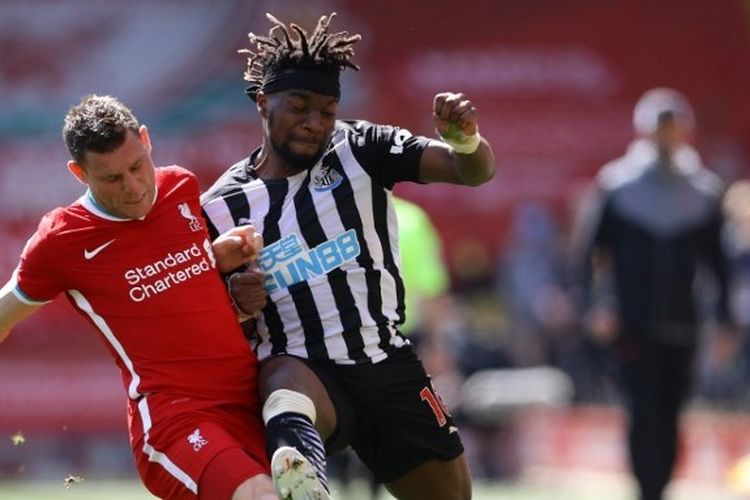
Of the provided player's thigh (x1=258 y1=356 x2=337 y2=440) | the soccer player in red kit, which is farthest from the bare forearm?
player's thigh (x1=258 y1=356 x2=337 y2=440)

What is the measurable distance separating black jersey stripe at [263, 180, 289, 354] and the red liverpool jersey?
0.25m

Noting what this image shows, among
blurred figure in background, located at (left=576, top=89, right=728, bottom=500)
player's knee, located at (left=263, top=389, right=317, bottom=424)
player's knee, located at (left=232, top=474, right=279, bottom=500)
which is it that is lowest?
blurred figure in background, located at (left=576, top=89, right=728, bottom=500)

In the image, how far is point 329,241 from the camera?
6617mm

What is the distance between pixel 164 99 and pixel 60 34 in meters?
1.03

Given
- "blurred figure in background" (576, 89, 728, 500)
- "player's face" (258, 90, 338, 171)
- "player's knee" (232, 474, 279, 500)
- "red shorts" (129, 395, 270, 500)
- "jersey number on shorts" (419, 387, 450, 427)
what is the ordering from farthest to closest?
"blurred figure in background" (576, 89, 728, 500) < "jersey number on shorts" (419, 387, 450, 427) < "player's face" (258, 90, 338, 171) < "red shorts" (129, 395, 270, 500) < "player's knee" (232, 474, 279, 500)

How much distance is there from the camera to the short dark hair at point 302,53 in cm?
659

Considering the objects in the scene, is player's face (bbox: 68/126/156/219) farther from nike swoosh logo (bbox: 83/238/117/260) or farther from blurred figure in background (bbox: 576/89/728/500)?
blurred figure in background (bbox: 576/89/728/500)

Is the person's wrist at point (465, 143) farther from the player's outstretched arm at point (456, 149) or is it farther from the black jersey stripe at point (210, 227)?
the black jersey stripe at point (210, 227)

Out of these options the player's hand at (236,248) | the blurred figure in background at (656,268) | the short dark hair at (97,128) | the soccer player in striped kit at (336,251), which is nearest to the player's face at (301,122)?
the soccer player in striped kit at (336,251)

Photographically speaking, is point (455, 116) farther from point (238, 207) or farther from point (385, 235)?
point (238, 207)

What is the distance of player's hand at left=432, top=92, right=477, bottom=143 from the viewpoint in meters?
6.24

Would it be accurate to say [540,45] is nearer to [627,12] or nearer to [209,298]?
[627,12]

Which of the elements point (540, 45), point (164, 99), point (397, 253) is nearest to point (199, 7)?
point (164, 99)

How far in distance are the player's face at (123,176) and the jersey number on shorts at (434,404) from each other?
125cm
